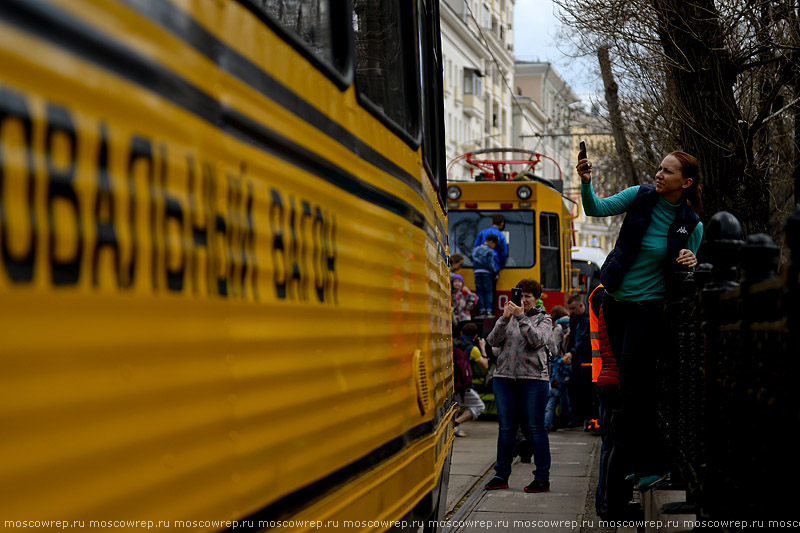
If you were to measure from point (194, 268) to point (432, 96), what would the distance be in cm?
346

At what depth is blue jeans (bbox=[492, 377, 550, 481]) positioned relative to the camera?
8984 mm

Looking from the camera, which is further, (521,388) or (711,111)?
(711,111)

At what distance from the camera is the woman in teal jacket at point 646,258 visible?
5.38 meters

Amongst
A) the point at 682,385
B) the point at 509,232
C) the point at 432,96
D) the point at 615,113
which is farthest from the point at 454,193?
the point at 682,385

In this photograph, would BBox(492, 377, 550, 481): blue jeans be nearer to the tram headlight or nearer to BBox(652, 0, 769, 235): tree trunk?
BBox(652, 0, 769, 235): tree trunk

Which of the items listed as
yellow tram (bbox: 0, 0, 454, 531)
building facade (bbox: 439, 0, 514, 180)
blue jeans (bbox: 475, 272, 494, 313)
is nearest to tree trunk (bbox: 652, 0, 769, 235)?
blue jeans (bbox: 475, 272, 494, 313)

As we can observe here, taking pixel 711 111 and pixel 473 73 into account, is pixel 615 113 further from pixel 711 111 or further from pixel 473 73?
pixel 473 73

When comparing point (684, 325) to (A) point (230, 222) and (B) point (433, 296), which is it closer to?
(B) point (433, 296)

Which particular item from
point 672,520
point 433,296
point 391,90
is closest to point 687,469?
point 672,520

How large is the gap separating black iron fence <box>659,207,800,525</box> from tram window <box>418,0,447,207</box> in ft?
4.52

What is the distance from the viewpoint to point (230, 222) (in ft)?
6.70

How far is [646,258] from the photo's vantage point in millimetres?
5453

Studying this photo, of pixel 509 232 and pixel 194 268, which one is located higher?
pixel 509 232

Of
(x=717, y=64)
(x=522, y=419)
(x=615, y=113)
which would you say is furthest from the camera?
(x=615, y=113)
